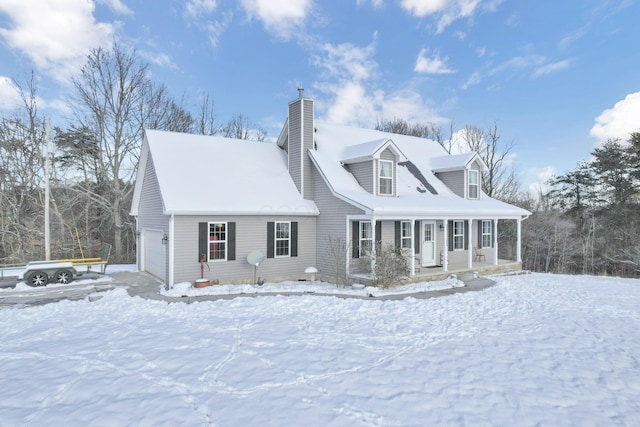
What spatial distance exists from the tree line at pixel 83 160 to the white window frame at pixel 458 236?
1764 centimetres

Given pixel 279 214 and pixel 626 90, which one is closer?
pixel 279 214

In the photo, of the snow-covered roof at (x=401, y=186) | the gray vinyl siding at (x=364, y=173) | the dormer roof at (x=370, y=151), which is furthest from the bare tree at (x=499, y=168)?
the gray vinyl siding at (x=364, y=173)

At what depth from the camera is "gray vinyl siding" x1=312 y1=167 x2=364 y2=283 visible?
1298cm

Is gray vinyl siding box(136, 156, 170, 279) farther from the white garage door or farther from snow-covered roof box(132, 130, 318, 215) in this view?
snow-covered roof box(132, 130, 318, 215)

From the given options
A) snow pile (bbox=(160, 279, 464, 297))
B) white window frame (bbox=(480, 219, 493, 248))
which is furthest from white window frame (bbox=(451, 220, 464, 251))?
snow pile (bbox=(160, 279, 464, 297))

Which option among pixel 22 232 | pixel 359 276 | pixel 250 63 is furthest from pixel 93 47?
pixel 359 276

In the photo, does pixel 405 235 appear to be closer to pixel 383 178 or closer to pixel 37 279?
pixel 383 178

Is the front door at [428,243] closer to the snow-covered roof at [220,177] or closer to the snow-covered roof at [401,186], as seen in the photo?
the snow-covered roof at [401,186]

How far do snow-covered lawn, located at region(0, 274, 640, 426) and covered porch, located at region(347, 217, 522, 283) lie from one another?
142 inches

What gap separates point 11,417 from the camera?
418cm

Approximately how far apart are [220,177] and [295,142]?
11.2ft

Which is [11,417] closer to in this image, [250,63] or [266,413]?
[266,413]

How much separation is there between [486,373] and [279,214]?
8989 millimetres

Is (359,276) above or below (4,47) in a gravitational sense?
below
